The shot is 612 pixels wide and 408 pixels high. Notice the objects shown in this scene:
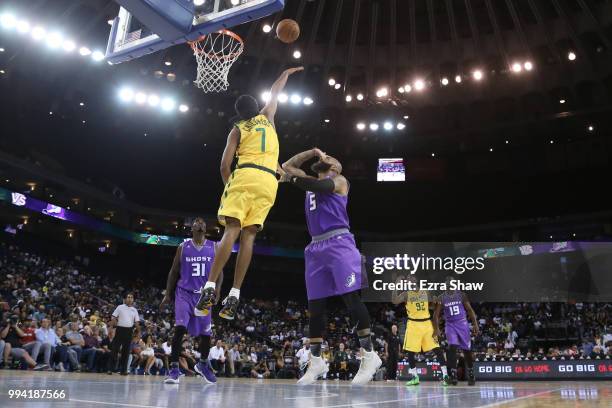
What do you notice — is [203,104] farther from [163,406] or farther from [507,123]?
[163,406]

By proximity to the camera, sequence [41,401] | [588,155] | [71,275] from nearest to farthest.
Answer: [41,401] < [71,275] < [588,155]

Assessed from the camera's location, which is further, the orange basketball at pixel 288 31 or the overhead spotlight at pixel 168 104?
the overhead spotlight at pixel 168 104

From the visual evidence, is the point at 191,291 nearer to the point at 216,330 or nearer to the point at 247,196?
the point at 247,196

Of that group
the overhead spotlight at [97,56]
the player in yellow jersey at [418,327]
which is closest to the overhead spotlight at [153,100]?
the overhead spotlight at [97,56]

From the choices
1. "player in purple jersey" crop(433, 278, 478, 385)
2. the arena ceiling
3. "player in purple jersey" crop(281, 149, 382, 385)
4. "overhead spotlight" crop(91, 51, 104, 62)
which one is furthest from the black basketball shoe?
"overhead spotlight" crop(91, 51, 104, 62)

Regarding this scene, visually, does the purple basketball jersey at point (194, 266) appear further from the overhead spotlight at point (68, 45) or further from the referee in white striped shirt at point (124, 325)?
the overhead spotlight at point (68, 45)

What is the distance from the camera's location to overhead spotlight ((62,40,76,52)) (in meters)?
21.3

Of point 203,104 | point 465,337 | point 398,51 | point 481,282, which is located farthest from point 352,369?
point 203,104

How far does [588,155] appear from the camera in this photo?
1182 inches

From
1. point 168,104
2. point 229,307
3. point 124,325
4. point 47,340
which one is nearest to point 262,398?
point 229,307

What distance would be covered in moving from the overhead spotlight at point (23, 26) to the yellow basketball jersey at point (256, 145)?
19204 millimetres

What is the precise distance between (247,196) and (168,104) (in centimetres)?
2243

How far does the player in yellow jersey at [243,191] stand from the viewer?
4645 mm

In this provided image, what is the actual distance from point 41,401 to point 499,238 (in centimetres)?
3237
